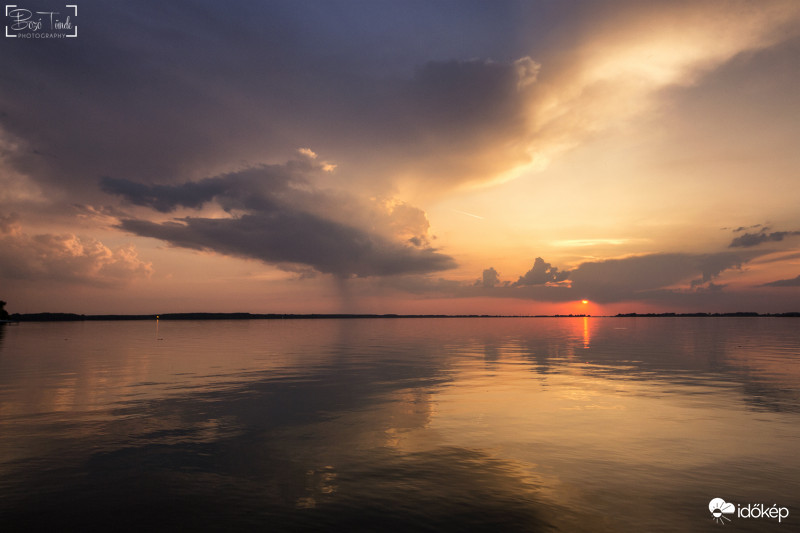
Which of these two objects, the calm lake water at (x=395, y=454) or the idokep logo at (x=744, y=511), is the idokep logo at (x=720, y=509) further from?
the calm lake water at (x=395, y=454)

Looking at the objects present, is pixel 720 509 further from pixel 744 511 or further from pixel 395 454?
pixel 395 454

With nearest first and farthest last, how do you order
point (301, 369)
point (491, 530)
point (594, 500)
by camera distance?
1. point (491, 530)
2. point (594, 500)
3. point (301, 369)

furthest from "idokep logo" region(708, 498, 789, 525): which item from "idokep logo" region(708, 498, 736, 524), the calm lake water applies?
the calm lake water

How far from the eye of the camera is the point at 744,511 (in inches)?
525

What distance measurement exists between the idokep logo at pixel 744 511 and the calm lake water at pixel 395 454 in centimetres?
22

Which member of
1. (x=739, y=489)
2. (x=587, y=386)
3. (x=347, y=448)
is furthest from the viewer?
(x=587, y=386)

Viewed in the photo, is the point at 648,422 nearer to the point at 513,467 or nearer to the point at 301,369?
the point at 513,467

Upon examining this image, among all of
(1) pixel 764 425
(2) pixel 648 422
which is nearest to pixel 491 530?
(2) pixel 648 422

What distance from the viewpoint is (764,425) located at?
2275cm

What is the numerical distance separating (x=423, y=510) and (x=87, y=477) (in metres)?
11.4

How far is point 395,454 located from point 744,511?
1122 centimetres

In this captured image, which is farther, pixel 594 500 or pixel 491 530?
pixel 594 500

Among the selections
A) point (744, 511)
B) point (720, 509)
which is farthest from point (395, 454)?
point (744, 511)

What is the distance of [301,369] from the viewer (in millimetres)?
45250
